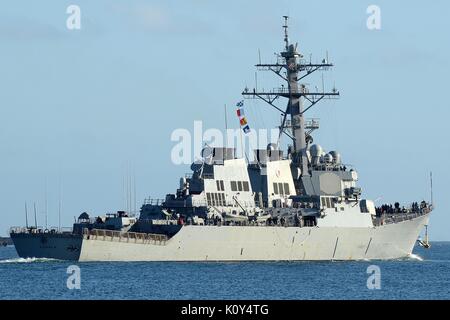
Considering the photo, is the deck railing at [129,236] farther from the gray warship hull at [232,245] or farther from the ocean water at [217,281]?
the ocean water at [217,281]

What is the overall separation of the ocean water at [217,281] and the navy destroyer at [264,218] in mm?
1111

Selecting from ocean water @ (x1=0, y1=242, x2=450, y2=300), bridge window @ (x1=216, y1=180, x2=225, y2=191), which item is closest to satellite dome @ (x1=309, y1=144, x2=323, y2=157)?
bridge window @ (x1=216, y1=180, x2=225, y2=191)

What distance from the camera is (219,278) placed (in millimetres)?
49375

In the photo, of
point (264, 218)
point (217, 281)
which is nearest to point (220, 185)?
point (264, 218)

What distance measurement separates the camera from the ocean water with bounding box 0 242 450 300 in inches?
1661

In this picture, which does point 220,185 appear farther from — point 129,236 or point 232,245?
point 129,236

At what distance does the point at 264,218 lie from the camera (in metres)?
62.6

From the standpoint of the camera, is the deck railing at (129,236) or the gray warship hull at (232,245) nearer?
the gray warship hull at (232,245)

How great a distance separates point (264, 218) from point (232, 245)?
3.26m

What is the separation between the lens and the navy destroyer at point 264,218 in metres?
57.5

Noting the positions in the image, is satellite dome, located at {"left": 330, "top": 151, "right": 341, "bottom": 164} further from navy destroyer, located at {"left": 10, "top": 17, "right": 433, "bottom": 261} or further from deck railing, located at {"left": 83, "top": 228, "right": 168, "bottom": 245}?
deck railing, located at {"left": 83, "top": 228, "right": 168, "bottom": 245}

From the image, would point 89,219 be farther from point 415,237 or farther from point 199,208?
point 415,237

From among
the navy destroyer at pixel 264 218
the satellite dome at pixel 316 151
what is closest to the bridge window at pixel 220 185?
the navy destroyer at pixel 264 218

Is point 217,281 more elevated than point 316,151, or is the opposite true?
point 316,151
